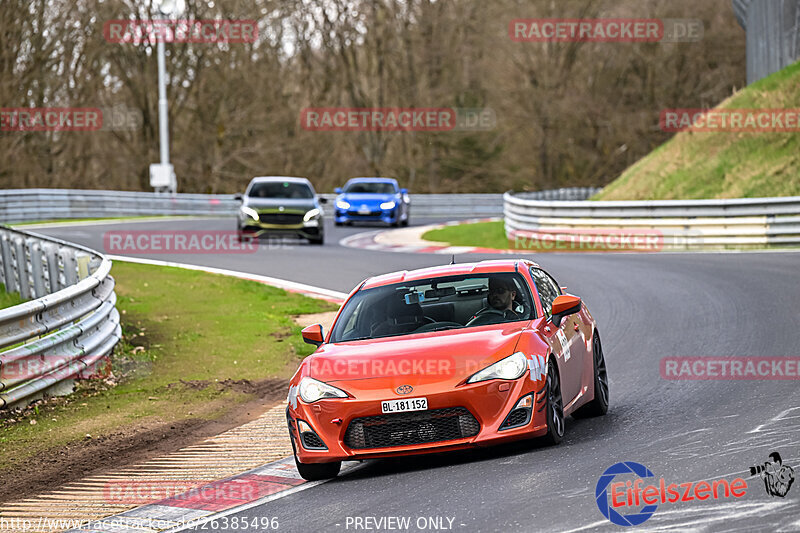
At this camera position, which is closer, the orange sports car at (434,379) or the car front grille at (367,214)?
the orange sports car at (434,379)

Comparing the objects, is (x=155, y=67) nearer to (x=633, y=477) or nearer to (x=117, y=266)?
(x=117, y=266)

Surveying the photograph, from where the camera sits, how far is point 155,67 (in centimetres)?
5403

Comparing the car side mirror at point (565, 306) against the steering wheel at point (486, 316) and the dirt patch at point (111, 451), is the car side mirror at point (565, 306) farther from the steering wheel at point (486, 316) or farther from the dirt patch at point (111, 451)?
the dirt patch at point (111, 451)

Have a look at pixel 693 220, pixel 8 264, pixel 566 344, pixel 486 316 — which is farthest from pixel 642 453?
pixel 693 220

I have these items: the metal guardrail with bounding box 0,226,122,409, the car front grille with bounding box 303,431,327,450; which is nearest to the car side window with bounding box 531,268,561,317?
the car front grille with bounding box 303,431,327,450

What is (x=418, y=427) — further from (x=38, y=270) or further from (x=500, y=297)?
(x=38, y=270)

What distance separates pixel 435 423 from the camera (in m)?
7.51

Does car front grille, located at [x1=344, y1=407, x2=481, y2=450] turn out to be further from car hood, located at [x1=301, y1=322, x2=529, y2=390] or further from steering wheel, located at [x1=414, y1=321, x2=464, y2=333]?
steering wheel, located at [x1=414, y1=321, x2=464, y2=333]

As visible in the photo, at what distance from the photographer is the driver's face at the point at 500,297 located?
8.76m

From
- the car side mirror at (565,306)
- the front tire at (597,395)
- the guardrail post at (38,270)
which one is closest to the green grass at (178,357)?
the guardrail post at (38,270)

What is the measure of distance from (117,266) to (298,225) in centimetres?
635

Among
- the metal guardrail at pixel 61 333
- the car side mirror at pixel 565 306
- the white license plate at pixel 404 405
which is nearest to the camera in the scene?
the white license plate at pixel 404 405

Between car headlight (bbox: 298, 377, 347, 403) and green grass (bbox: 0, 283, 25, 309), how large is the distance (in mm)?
9530

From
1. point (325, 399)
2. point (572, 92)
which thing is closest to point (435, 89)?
point (572, 92)
